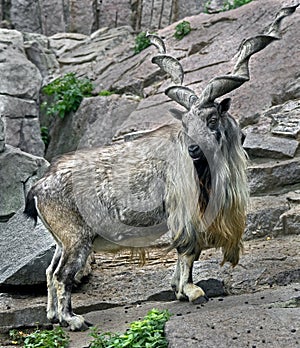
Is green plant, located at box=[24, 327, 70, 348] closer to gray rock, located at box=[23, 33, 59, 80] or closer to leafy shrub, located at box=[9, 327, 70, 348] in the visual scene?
leafy shrub, located at box=[9, 327, 70, 348]

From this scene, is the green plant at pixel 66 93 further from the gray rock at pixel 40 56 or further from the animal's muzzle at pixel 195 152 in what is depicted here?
the animal's muzzle at pixel 195 152

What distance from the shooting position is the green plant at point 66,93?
448 inches

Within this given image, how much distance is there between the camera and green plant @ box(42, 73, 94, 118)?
11.4 metres


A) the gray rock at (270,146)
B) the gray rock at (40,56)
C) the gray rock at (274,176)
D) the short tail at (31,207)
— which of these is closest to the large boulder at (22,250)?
the short tail at (31,207)

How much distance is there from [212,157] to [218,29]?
6710 millimetres

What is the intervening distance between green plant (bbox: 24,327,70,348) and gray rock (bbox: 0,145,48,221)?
3.21 meters

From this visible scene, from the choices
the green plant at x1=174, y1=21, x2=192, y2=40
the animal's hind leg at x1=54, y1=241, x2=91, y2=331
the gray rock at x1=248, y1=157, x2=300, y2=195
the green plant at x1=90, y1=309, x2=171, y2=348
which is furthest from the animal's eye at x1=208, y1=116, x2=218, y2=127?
the green plant at x1=174, y1=21, x2=192, y2=40

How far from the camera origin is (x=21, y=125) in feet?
36.9

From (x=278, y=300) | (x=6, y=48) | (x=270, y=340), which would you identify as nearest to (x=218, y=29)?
(x=6, y=48)

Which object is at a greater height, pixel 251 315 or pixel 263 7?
pixel 263 7

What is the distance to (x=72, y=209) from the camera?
5.47 meters

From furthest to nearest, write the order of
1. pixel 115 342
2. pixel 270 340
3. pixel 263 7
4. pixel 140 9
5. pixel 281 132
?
1. pixel 140 9
2. pixel 263 7
3. pixel 281 132
4. pixel 115 342
5. pixel 270 340

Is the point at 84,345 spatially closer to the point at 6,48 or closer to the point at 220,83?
the point at 220,83

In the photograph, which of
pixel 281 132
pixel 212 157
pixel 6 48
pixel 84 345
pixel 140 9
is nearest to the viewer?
pixel 84 345
